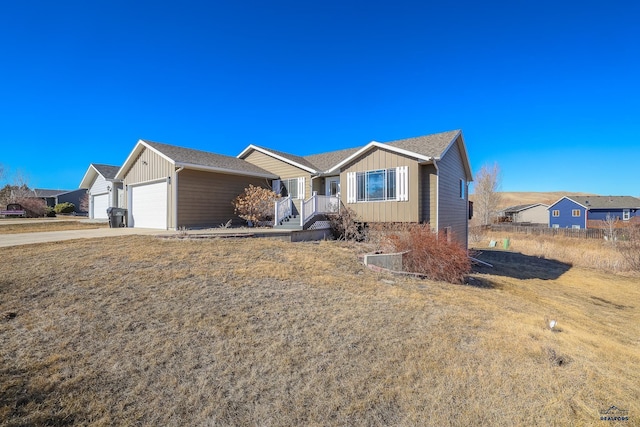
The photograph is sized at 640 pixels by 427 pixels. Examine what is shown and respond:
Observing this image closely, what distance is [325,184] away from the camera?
16.4 metres

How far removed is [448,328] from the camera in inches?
179

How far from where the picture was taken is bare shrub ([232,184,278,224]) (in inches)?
578

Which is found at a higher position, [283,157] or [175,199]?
[283,157]

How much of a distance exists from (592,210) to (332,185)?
45.6 m

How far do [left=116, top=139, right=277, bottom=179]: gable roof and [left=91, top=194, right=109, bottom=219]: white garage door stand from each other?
25.4ft

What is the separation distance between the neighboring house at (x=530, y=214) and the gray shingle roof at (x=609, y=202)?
800 cm

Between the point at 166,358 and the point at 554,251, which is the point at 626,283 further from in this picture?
the point at 166,358

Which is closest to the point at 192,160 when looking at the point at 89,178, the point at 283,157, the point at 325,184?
the point at 283,157

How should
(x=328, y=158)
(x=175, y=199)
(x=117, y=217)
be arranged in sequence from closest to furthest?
(x=175, y=199), (x=117, y=217), (x=328, y=158)

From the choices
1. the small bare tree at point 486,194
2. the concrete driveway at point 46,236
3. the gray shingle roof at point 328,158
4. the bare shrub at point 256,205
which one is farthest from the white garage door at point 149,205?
the small bare tree at point 486,194

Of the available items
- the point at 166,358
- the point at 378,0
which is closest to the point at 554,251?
the point at 378,0

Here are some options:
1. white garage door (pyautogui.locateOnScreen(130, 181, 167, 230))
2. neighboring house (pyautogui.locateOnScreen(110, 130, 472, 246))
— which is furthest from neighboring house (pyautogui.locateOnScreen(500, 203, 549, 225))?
white garage door (pyautogui.locateOnScreen(130, 181, 167, 230))

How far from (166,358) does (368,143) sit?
11924mm

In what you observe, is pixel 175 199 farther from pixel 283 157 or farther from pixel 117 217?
pixel 283 157
